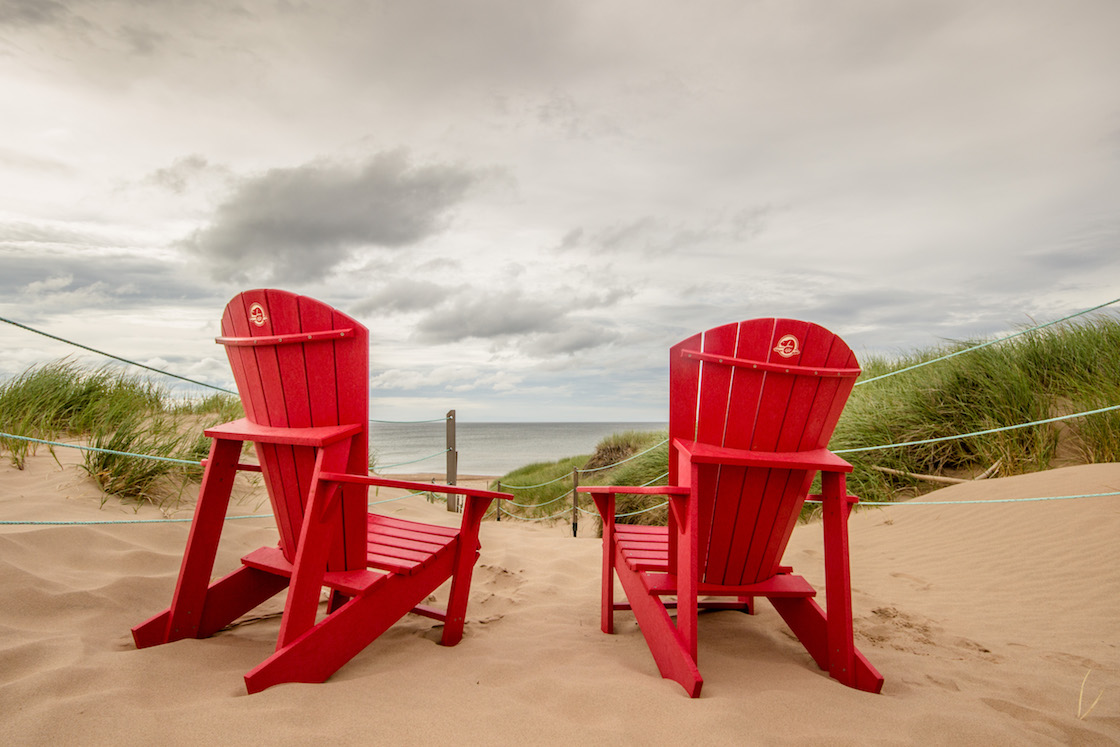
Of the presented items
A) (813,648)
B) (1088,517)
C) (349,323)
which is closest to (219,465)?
(349,323)

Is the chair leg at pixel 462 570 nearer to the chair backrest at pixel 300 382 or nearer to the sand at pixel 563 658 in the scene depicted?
the sand at pixel 563 658

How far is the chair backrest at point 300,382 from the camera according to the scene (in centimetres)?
226

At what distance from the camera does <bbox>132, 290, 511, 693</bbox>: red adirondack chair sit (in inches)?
85.3

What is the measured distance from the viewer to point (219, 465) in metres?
2.51

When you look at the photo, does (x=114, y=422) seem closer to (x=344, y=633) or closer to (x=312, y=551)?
(x=312, y=551)

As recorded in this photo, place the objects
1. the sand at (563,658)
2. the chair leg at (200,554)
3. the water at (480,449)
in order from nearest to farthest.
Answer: the sand at (563,658)
the chair leg at (200,554)
the water at (480,449)

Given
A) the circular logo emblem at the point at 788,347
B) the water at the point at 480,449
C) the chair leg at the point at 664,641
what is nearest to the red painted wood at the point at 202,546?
the chair leg at the point at 664,641

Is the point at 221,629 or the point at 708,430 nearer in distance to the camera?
the point at 708,430

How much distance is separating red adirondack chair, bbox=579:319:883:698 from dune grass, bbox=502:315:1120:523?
4196 mm

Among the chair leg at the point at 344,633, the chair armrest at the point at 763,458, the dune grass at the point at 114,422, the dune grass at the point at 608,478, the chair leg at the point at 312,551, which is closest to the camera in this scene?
the chair leg at the point at 344,633

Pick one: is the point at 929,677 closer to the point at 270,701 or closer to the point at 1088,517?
the point at 270,701

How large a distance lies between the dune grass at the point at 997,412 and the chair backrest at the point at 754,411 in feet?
14.1

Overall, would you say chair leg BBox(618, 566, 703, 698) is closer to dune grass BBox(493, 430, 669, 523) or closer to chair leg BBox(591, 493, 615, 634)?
chair leg BBox(591, 493, 615, 634)

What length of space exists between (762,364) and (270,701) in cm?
198
